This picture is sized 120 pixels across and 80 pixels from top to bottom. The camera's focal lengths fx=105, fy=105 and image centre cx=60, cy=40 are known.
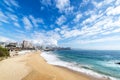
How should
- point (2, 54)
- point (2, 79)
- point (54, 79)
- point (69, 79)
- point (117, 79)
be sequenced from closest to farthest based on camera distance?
1. point (2, 79)
2. point (54, 79)
3. point (69, 79)
4. point (117, 79)
5. point (2, 54)

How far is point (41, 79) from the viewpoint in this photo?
13.0 metres

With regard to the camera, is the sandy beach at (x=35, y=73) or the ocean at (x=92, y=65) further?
the ocean at (x=92, y=65)

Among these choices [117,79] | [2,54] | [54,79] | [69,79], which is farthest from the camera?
[2,54]

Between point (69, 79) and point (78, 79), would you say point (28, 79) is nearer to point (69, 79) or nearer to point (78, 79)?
point (69, 79)

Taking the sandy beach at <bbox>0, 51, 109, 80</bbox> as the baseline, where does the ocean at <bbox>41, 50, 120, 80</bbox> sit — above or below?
below

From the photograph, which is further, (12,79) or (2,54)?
(2,54)

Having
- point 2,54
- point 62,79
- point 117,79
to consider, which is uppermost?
point 2,54

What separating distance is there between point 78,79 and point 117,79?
669cm

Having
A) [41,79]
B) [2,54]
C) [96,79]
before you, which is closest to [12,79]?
[41,79]

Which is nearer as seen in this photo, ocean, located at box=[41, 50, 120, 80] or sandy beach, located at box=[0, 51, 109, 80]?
sandy beach, located at box=[0, 51, 109, 80]

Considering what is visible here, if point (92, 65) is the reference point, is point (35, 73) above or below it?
above

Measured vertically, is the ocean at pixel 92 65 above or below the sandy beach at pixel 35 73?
below

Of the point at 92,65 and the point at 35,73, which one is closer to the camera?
the point at 35,73

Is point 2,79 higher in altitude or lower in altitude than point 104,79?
higher
